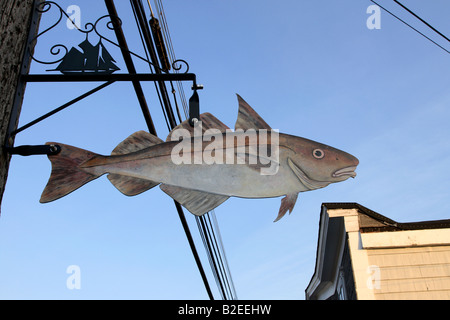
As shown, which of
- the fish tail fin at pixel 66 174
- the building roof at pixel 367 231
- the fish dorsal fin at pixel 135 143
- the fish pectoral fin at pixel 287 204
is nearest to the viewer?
the fish pectoral fin at pixel 287 204

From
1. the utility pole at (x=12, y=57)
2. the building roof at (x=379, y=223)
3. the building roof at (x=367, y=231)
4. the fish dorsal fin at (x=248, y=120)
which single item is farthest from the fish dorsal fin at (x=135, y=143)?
the building roof at (x=379, y=223)

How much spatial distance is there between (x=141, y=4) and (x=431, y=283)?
6229 millimetres

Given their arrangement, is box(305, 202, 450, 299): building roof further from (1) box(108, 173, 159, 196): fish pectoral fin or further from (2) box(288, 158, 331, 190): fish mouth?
(1) box(108, 173, 159, 196): fish pectoral fin

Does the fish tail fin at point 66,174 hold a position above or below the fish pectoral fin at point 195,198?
above

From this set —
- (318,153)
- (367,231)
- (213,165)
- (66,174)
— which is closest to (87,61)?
(66,174)

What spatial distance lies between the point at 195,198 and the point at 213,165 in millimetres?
274

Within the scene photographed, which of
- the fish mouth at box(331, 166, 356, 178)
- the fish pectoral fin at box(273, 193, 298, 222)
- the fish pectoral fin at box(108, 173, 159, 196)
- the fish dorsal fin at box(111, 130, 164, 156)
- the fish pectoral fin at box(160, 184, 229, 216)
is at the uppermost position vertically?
the fish dorsal fin at box(111, 130, 164, 156)

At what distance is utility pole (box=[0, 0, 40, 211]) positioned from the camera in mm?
4102

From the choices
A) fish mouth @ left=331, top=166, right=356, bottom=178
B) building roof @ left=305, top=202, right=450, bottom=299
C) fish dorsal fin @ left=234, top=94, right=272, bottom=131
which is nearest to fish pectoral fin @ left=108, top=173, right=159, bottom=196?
fish dorsal fin @ left=234, top=94, right=272, bottom=131

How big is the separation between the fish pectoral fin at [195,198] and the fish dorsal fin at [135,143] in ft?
1.20

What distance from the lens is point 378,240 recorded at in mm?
8898

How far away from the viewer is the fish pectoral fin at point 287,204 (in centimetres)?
371

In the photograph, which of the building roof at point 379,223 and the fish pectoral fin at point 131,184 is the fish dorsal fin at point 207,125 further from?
the building roof at point 379,223

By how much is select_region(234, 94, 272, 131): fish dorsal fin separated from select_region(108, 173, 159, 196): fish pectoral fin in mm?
770
